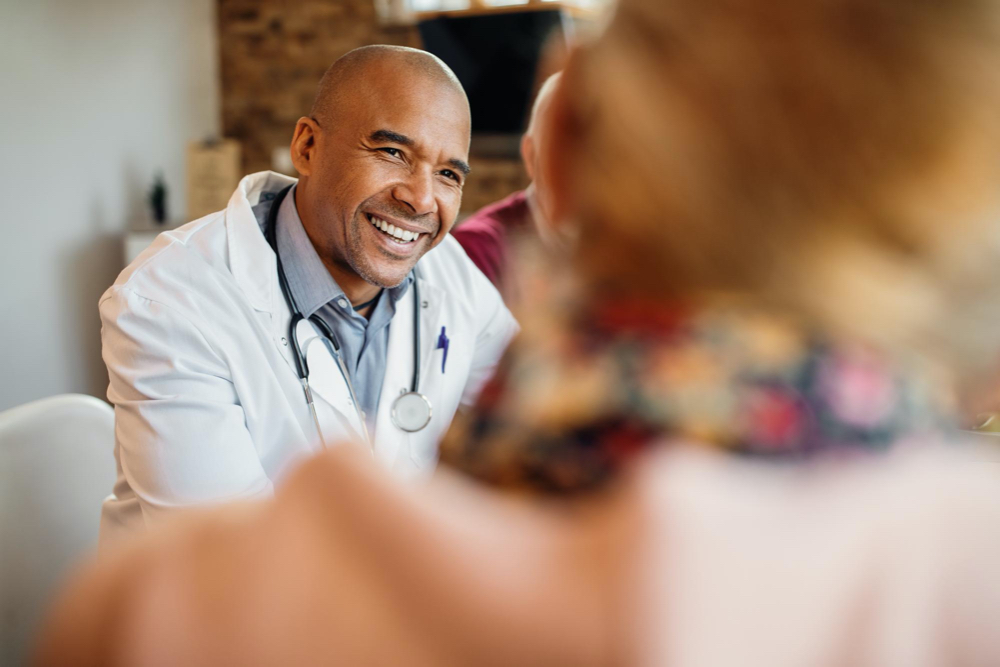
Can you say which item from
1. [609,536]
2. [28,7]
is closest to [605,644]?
[609,536]

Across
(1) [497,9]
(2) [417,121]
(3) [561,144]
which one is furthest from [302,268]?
(1) [497,9]

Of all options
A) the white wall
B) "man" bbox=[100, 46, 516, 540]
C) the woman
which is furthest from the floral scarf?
the white wall

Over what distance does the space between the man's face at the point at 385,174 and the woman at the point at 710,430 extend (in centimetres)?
115

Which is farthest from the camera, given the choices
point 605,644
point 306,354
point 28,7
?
point 28,7

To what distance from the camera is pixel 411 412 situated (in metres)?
1.43

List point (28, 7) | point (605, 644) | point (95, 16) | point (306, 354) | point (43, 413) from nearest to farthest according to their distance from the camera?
point (605, 644) → point (43, 413) → point (306, 354) → point (28, 7) → point (95, 16)

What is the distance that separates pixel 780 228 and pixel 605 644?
0.61 ft

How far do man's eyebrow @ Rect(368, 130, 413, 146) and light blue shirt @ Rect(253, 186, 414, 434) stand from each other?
0.21m

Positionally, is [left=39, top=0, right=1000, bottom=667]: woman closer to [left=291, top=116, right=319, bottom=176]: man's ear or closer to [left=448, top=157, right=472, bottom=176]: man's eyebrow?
[left=448, top=157, right=472, bottom=176]: man's eyebrow

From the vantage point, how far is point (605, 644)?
1.06 feet

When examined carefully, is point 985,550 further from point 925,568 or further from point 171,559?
point 171,559

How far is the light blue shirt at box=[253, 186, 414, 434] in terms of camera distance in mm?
1462

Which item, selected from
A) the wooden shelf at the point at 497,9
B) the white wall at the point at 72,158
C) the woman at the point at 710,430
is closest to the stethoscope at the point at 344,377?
the woman at the point at 710,430

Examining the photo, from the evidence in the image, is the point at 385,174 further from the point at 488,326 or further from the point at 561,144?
the point at 561,144
